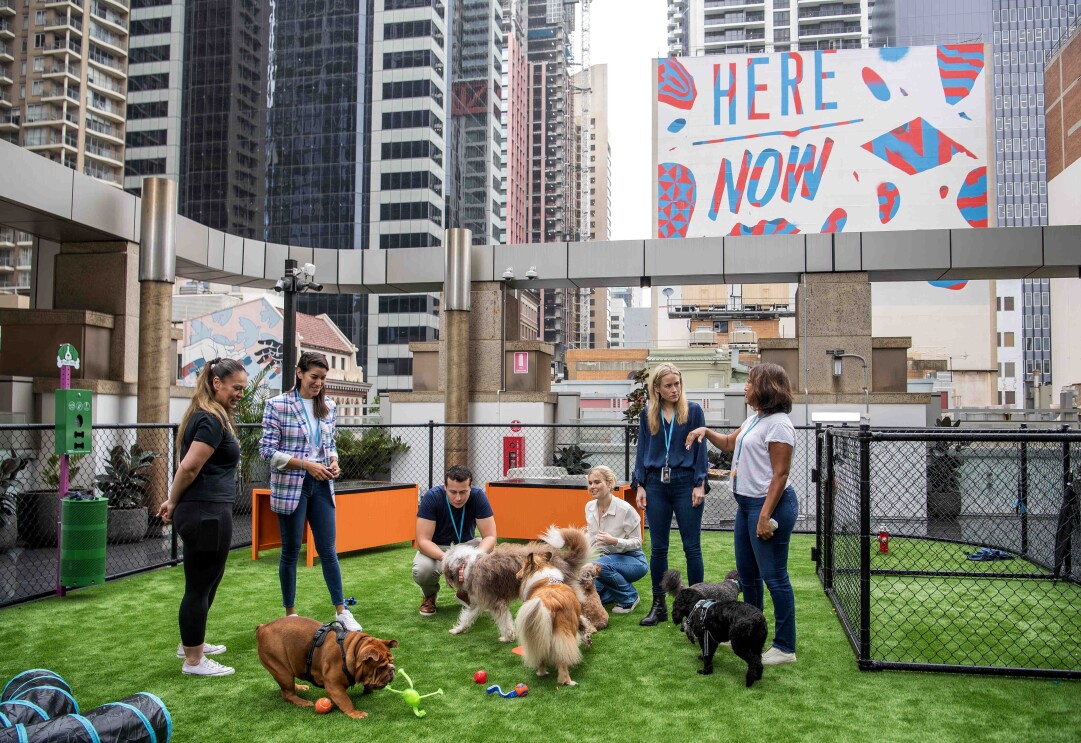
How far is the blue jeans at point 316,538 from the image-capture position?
17.1 ft

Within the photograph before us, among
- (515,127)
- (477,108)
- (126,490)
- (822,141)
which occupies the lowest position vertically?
(126,490)

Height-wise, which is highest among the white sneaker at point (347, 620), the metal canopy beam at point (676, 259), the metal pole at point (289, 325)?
the metal canopy beam at point (676, 259)

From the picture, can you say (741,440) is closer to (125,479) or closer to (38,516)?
(125,479)

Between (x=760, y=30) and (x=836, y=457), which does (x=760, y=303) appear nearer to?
(x=760, y=30)

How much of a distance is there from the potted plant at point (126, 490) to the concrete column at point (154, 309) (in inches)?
32.7

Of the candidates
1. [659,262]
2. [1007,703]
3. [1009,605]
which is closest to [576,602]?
[1007,703]

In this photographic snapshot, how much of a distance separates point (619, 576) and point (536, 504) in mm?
3299

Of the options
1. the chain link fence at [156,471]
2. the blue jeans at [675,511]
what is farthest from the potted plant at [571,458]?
the blue jeans at [675,511]

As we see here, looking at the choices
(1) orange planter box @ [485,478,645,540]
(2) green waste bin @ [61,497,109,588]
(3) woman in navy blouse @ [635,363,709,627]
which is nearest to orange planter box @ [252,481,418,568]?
(1) orange planter box @ [485,478,645,540]

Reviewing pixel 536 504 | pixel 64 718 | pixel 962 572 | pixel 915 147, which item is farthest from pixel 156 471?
pixel 915 147

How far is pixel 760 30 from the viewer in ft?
323

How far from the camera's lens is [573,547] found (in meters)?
5.18

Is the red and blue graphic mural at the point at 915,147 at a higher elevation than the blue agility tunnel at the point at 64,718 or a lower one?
A: higher

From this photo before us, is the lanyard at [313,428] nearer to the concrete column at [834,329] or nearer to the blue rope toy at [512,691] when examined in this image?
the blue rope toy at [512,691]
